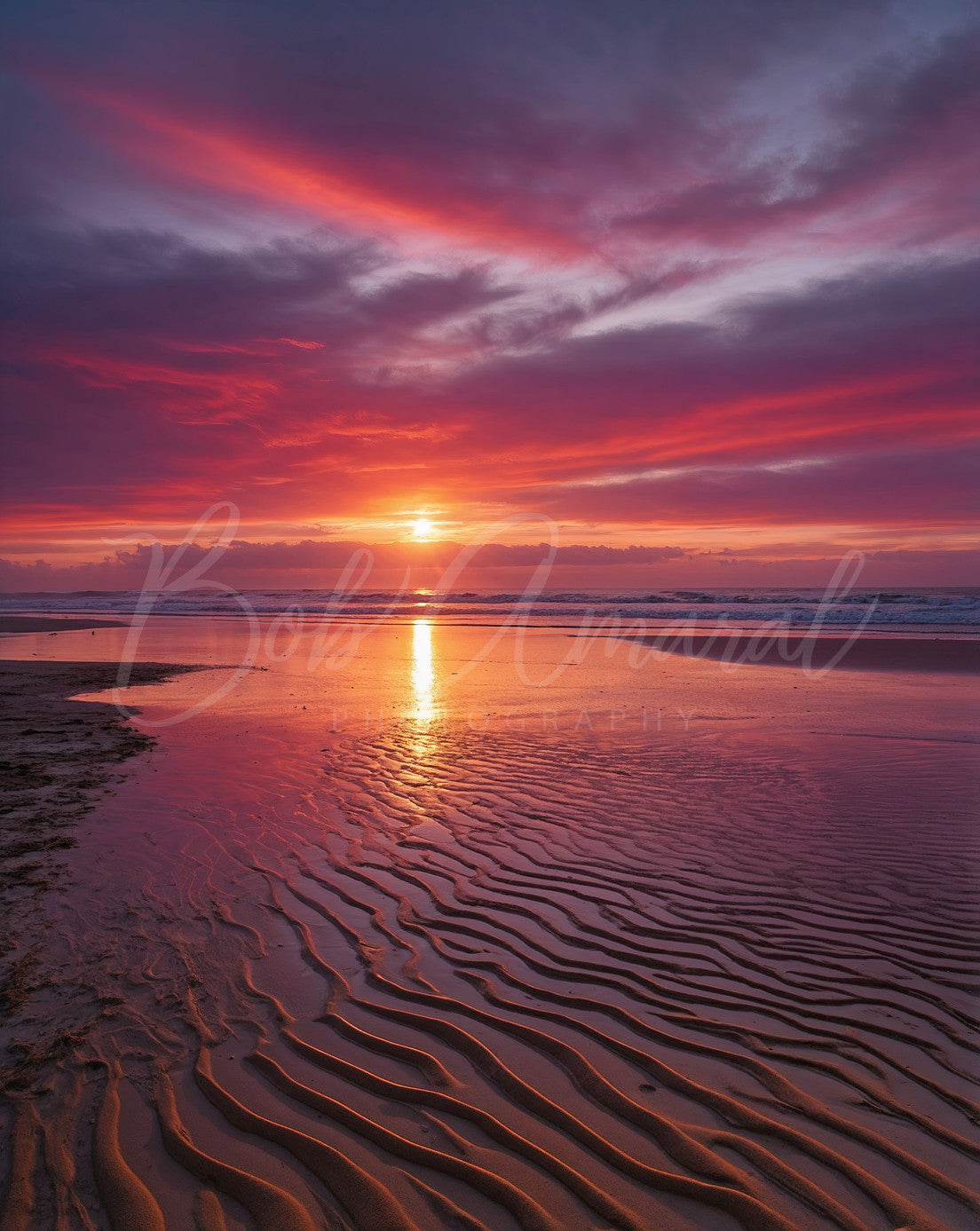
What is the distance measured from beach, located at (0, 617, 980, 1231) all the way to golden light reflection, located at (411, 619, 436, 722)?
3810 millimetres

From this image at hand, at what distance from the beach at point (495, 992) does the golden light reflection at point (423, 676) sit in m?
3.81

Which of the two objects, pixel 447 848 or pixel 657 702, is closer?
pixel 447 848

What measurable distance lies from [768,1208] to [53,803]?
8095mm

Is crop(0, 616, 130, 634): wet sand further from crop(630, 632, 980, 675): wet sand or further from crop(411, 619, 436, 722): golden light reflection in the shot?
crop(630, 632, 980, 675): wet sand

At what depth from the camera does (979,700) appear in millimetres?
15805

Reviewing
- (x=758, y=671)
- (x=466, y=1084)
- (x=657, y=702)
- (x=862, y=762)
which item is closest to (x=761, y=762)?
(x=862, y=762)

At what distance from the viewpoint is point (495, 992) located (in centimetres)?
450

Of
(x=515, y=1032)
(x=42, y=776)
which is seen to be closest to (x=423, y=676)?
(x=42, y=776)

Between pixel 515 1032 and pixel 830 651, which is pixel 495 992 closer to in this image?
pixel 515 1032

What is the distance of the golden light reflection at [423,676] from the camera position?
580 inches

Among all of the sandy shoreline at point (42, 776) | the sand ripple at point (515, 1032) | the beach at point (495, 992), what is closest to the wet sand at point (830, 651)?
the beach at point (495, 992)

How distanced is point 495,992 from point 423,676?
15.4 m

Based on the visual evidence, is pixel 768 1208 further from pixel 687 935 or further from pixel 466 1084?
pixel 687 935

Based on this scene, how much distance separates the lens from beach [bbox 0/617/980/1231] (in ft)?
10.0
